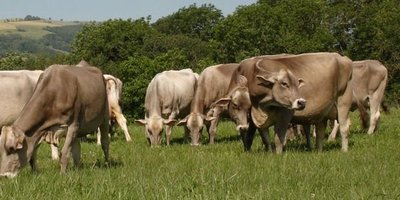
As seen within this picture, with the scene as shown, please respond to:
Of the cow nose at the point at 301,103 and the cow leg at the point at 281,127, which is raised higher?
the cow nose at the point at 301,103

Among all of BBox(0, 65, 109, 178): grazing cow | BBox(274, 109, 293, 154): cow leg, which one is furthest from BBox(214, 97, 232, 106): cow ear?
BBox(0, 65, 109, 178): grazing cow

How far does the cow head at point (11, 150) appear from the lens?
9539mm

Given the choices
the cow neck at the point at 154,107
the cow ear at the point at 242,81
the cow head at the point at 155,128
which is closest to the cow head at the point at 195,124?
the cow head at the point at 155,128

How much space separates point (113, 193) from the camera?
21.8 ft

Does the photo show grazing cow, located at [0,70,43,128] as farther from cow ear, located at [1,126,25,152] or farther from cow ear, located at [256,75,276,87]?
cow ear, located at [256,75,276,87]

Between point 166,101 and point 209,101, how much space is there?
165 centimetres

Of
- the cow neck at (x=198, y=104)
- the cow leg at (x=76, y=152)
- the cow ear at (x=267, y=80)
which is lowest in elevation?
the cow neck at (x=198, y=104)

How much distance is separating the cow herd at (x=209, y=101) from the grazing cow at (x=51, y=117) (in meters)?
0.02

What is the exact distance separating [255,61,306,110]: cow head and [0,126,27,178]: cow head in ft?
15.9

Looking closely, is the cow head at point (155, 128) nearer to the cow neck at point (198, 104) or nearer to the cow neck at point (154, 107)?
the cow neck at point (154, 107)

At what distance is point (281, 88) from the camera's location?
39.8 feet

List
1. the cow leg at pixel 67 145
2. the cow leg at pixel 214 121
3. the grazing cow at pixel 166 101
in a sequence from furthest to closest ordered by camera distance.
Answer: the grazing cow at pixel 166 101
the cow leg at pixel 214 121
the cow leg at pixel 67 145

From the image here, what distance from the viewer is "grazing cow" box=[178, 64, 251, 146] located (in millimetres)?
13367

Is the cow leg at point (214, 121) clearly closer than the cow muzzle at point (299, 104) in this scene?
No
